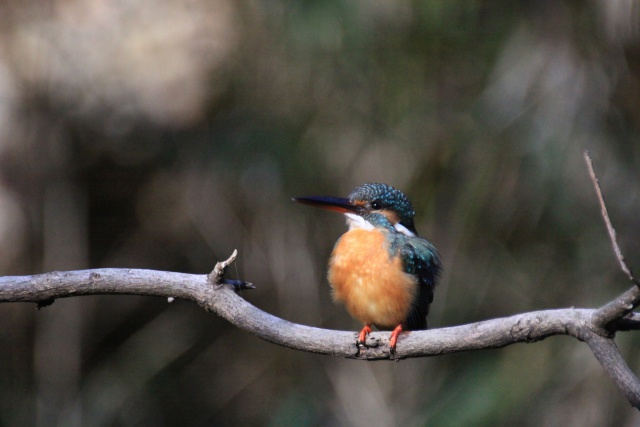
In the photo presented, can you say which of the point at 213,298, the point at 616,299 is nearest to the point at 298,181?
the point at 213,298

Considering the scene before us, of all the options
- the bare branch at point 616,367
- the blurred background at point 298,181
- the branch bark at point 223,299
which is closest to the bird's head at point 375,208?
the branch bark at point 223,299

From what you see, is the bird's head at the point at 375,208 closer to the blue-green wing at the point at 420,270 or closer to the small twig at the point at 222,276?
the blue-green wing at the point at 420,270

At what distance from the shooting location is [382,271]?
297 cm

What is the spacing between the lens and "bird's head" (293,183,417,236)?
10.8ft

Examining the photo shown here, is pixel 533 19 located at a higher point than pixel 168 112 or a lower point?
higher

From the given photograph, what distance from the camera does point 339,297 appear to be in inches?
122

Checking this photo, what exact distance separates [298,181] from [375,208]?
5.84 ft

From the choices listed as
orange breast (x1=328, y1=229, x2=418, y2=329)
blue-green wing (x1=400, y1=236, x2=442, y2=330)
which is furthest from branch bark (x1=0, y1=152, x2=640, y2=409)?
blue-green wing (x1=400, y1=236, x2=442, y2=330)

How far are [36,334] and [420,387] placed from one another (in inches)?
110

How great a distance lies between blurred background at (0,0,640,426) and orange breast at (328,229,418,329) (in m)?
1.60

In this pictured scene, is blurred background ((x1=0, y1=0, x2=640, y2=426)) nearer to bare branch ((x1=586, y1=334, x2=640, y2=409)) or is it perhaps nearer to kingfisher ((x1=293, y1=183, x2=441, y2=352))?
kingfisher ((x1=293, y1=183, x2=441, y2=352))

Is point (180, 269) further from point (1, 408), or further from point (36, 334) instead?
point (1, 408)

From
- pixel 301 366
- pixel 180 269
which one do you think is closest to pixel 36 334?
pixel 180 269

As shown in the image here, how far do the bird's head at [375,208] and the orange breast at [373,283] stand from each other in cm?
19
